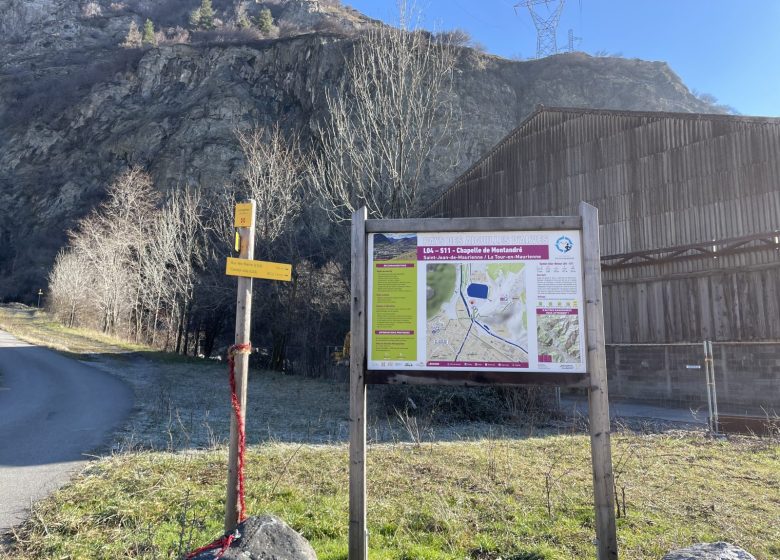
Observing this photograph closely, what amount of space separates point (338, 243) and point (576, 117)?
1045cm

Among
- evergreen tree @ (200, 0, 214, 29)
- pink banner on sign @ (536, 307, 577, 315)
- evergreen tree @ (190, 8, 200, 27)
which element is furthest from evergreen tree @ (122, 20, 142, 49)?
pink banner on sign @ (536, 307, 577, 315)

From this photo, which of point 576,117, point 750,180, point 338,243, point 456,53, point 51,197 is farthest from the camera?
point 51,197

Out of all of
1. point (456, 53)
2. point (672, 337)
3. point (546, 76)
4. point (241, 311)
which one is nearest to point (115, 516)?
point (241, 311)

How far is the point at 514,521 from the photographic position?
496cm

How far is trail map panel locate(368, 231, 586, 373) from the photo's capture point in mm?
4105

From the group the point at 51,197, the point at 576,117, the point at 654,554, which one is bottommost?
the point at 654,554

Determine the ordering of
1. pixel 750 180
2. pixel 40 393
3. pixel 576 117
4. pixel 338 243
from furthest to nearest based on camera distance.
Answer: pixel 338 243 → pixel 576 117 → pixel 750 180 → pixel 40 393

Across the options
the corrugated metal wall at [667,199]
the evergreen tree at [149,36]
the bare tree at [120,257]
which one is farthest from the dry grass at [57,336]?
the evergreen tree at [149,36]

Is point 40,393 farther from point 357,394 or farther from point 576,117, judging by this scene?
point 576,117

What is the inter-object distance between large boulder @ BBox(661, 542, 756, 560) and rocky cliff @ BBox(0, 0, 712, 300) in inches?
1285

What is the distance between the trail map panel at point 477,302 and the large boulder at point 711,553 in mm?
1307

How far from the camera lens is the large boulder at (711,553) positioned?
3316mm

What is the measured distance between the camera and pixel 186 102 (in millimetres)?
54375

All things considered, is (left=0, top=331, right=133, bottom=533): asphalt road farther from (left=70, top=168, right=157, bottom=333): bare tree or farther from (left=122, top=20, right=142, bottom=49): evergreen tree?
(left=122, top=20, right=142, bottom=49): evergreen tree
